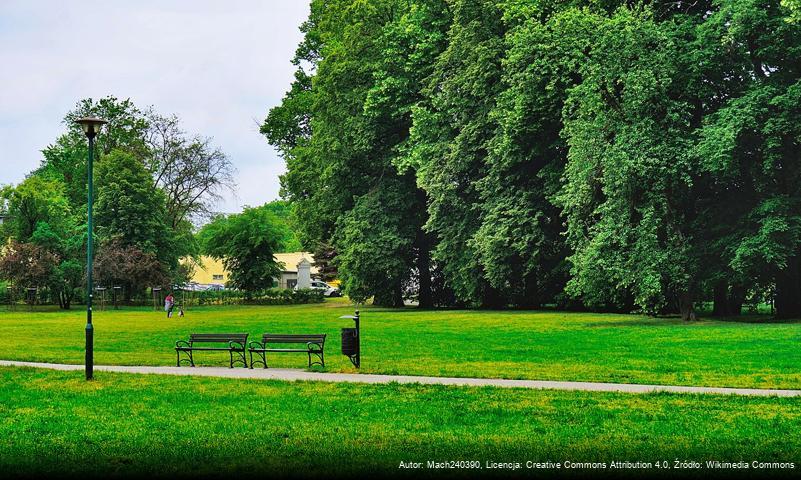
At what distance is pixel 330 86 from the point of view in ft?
199

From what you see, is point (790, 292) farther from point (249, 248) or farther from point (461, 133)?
point (249, 248)

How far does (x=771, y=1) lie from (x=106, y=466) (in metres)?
35.7

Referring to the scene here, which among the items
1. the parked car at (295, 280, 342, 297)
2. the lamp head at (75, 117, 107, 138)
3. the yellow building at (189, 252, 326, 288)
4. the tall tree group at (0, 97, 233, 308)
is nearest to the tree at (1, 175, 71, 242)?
the tall tree group at (0, 97, 233, 308)

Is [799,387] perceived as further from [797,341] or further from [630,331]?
[630,331]

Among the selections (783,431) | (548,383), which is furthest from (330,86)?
(783,431)

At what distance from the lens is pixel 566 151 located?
4941 centimetres

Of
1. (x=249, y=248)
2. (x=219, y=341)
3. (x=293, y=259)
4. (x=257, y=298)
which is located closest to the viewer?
(x=219, y=341)

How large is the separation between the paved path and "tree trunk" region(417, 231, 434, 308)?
40955 millimetres

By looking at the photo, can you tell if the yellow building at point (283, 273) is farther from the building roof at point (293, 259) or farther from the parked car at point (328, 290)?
the parked car at point (328, 290)

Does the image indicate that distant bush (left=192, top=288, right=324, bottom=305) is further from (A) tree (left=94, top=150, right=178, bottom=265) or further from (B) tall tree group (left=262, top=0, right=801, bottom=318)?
(B) tall tree group (left=262, top=0, right=801, bottom=318)

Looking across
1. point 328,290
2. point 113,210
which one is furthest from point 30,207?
point 328,290

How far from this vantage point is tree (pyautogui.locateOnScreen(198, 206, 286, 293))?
83.1m

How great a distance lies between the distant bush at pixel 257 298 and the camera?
277 ft

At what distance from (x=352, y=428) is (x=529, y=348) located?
1479 centimetres
